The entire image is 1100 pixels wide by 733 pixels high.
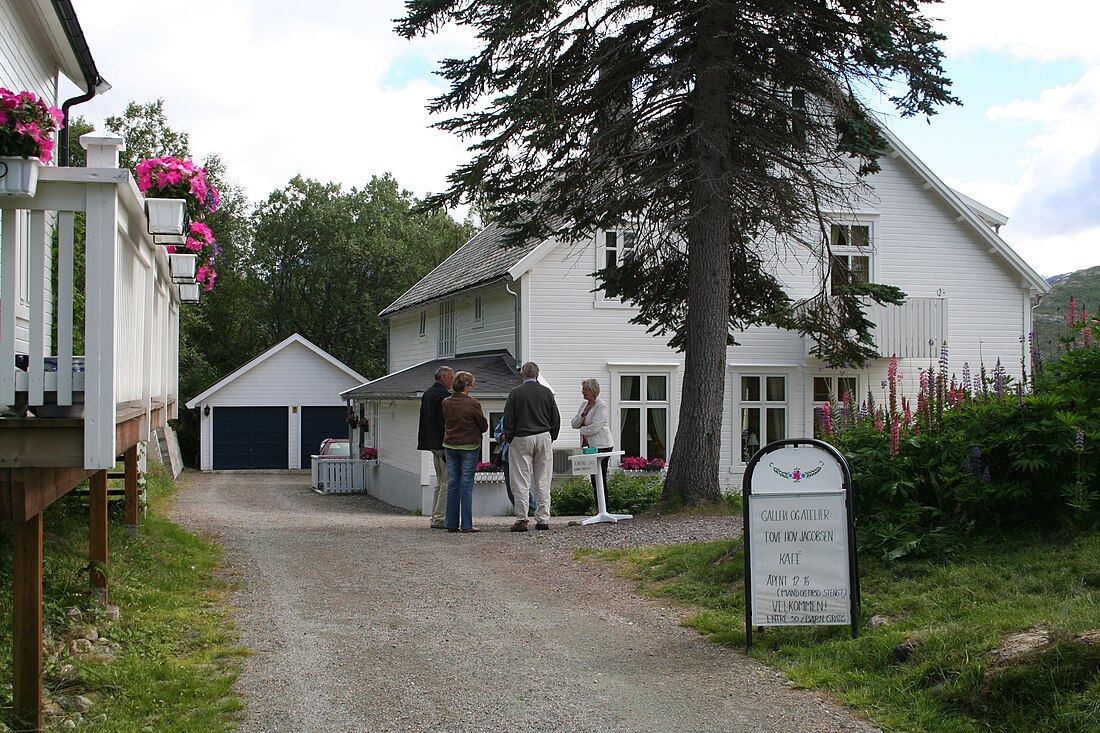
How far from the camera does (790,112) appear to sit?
46.7ft

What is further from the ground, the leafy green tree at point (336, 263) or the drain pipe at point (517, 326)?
the leafy green tree at point (336, 263)

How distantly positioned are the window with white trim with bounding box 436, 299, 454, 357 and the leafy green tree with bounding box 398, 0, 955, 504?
1228cm

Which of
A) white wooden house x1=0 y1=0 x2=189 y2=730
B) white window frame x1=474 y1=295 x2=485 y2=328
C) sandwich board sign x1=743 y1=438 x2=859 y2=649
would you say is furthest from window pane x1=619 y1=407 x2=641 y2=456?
white wooden house x1=0 y1=0 x2=189 y2=730

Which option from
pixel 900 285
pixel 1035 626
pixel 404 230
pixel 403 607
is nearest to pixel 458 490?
pixel 403 607

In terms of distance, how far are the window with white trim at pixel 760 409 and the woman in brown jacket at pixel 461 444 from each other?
11.8 metres

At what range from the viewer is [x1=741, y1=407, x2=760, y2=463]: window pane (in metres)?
23.9

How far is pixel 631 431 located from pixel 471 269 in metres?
6.59

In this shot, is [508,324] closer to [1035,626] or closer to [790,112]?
[790,112]

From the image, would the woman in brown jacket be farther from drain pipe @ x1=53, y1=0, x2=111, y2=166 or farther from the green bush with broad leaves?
the green bush with broad leaves

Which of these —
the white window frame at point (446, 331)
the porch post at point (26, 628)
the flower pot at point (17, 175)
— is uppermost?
the white window frame at point (446, 331)

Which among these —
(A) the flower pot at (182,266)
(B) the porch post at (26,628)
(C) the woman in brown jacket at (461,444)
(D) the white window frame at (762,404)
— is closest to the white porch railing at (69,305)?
(B) the porch post at (26,628)

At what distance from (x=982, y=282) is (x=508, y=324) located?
11.3m

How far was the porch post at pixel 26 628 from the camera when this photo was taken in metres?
4.84

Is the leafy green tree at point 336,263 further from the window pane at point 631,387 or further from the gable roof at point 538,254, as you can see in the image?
the window pane at point 631,387
